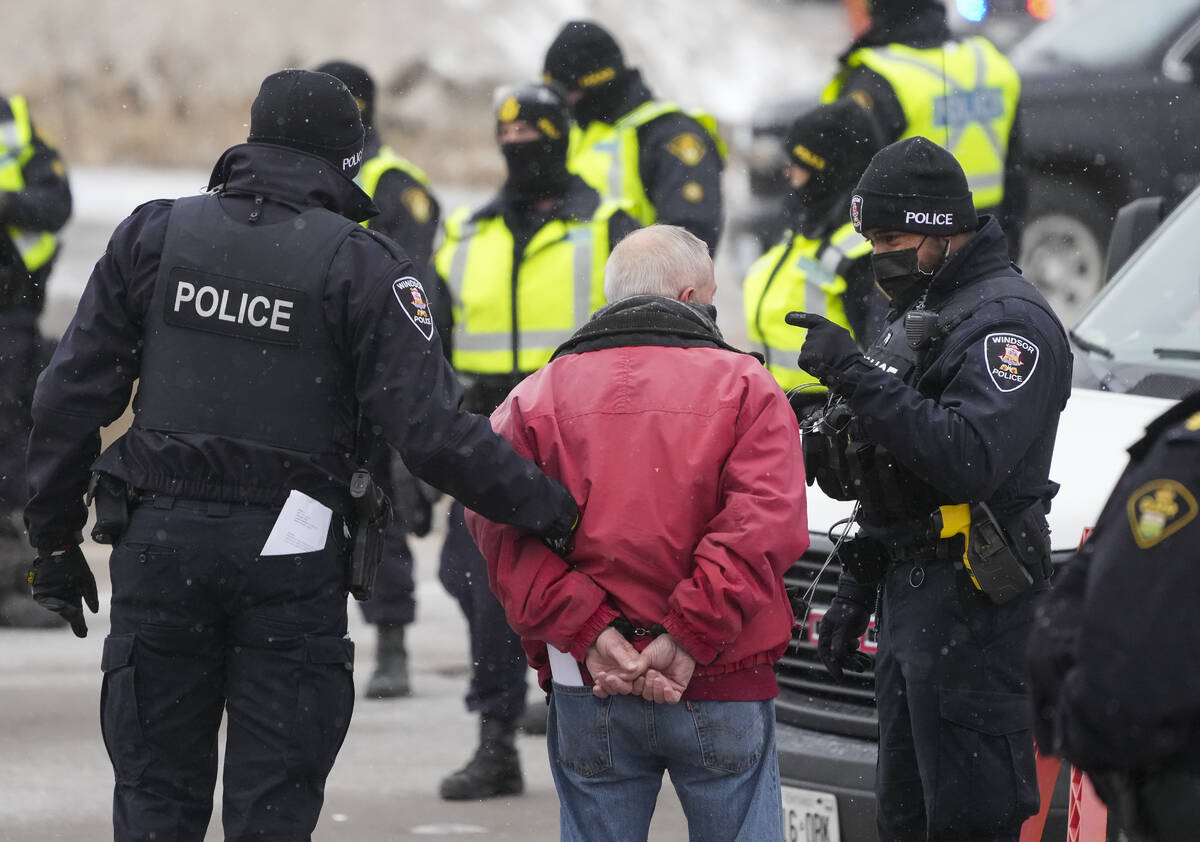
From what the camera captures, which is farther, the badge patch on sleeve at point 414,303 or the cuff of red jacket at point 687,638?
the badge patch on sleeve at point 414,303

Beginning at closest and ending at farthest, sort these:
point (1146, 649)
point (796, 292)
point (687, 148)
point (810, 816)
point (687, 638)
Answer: point (1146, 649) < point (687, 638) < point (810, 816) < point (796, 292) < point (687, 148)

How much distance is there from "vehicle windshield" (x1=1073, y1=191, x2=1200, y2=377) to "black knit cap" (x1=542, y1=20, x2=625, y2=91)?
254 cm

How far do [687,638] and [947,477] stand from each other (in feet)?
2.18

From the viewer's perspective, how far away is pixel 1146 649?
94.5 inches

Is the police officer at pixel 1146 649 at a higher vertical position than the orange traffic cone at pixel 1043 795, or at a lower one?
higher

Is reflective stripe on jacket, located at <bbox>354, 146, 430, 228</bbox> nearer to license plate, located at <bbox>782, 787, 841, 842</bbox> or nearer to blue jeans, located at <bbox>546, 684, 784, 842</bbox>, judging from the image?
license plate, located at <bbox>782, 787, 841, 842</bbox>

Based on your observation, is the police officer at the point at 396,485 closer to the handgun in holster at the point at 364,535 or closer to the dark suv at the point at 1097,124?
the handgun in holster at the point at 364,535

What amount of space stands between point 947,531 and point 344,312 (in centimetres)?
139

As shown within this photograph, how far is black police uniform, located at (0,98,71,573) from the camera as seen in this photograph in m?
8.21

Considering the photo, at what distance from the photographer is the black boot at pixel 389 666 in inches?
292

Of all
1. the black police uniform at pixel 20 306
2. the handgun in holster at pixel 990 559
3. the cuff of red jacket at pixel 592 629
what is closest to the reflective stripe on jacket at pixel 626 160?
the black police uniform at pixel 20 306

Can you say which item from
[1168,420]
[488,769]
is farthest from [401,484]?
[1168,420]

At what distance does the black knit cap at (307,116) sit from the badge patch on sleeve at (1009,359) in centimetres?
150

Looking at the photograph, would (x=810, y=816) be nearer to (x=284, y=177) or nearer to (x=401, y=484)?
(x=284, y=177)
